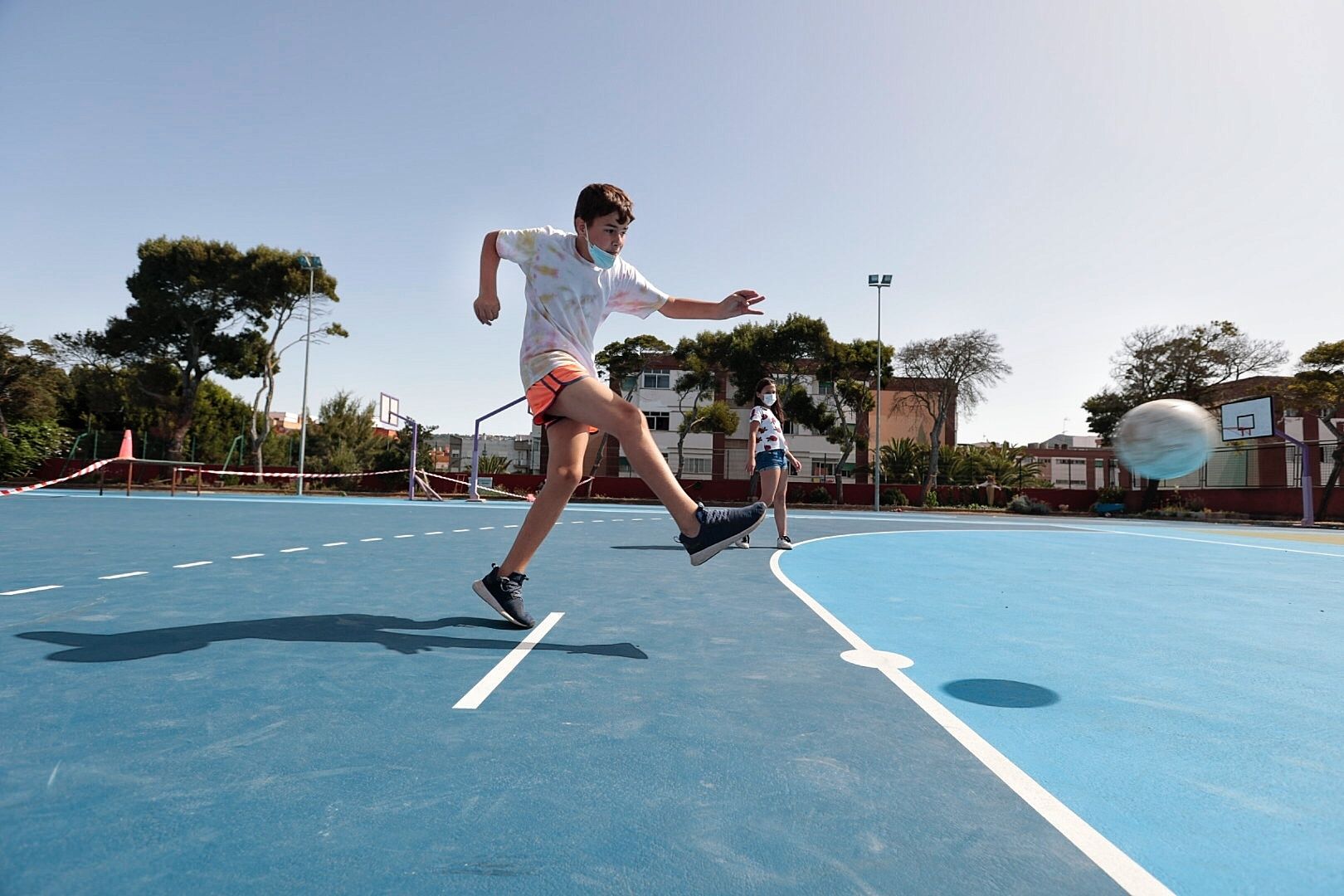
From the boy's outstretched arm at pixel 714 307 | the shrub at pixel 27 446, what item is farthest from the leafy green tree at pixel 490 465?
the boy's outstretched arm at pixel 714 307

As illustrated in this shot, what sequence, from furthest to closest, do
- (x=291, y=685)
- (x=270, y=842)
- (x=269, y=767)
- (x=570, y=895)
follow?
(x=291, y=685) < (x=269, y=767) < (x=270, y=842) < (x=570, y=895)

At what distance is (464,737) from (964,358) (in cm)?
4172

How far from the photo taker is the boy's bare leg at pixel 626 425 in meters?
3.65

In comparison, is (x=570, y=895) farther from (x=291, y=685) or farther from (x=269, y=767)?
(x=291, y=685)

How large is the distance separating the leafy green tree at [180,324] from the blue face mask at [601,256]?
43692 millimetres

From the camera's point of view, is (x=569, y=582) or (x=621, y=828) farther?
(x=569, y=582)

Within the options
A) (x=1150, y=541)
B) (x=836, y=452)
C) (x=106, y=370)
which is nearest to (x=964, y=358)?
(x=836, y=452)

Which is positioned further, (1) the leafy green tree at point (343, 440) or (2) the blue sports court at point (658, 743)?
(1) the leafy green tree at point (343, 440)

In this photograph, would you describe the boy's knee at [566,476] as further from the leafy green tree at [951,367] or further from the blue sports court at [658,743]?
the leafy green tree at [951,367]

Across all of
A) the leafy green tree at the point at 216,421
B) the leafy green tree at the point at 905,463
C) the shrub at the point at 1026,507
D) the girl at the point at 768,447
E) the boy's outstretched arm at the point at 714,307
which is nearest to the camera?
the boy's outstretched arm at the point at 714,307

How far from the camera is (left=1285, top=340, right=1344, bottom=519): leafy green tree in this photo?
30.7 metres

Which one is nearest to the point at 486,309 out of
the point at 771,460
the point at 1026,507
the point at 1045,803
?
the point at 1045,803

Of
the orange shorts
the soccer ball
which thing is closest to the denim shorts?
the soccer ball

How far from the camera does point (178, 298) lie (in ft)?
131
